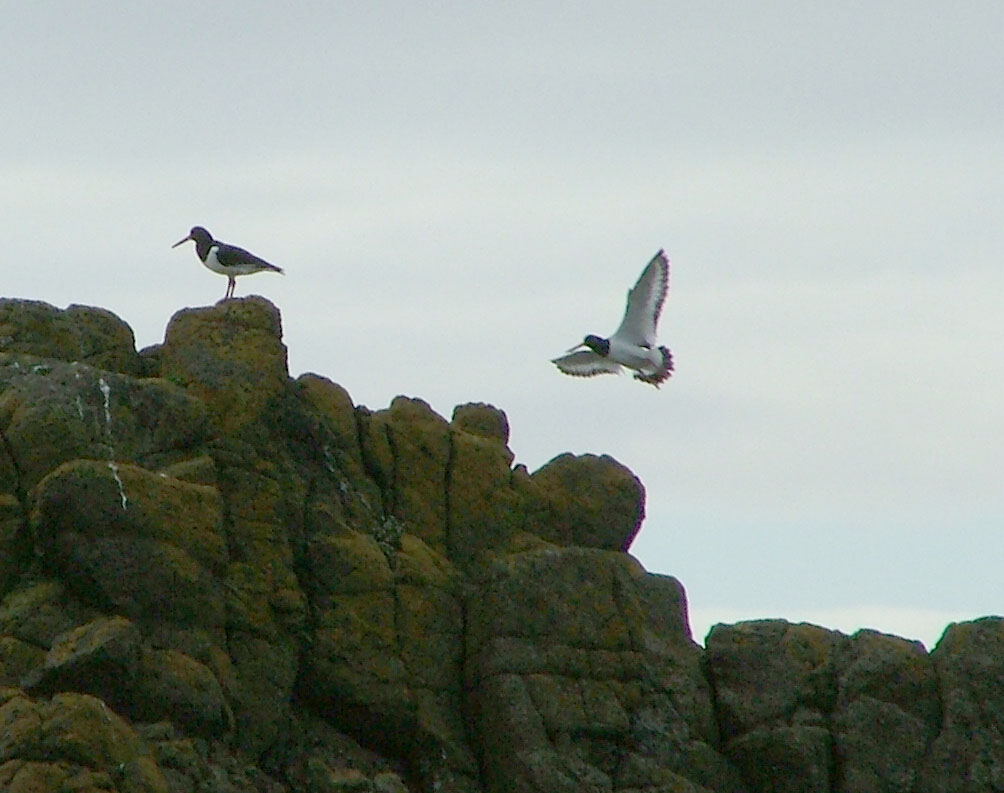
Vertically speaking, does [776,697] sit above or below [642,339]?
below

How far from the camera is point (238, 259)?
3309 cm

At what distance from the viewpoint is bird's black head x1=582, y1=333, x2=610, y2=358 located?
114 feet

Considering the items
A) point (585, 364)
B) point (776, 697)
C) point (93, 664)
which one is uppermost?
point (585, 364)

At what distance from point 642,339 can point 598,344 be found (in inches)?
29.7

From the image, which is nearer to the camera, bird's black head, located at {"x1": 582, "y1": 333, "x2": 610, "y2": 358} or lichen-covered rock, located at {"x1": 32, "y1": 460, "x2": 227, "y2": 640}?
lichen-covered rock, located at {"x1": 32, "y1": 460, "x2": 227, "y2": 640}

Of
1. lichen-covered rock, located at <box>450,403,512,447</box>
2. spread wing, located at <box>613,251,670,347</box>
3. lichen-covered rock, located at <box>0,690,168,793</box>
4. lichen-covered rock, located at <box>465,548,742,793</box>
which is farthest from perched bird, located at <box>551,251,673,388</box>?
lichen-covered rock, located at <box>0,690,168,793</box>

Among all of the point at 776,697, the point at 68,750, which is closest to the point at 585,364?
the point at 776,697

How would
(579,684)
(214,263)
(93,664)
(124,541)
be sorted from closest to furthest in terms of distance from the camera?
1. (93,664)
2. (124,541)
3. (579,684)
4. (214,263)

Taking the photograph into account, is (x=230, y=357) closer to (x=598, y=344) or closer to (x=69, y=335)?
(x=69, y=335)

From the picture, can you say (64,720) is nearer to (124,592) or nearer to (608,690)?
(124,592)

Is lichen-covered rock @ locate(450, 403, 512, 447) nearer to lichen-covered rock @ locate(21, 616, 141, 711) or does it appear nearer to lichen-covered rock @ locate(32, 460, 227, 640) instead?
lichen-covered rock @ locate(32, 460, 227, 640)

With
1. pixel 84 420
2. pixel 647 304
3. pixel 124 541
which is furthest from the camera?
pixel 647 304

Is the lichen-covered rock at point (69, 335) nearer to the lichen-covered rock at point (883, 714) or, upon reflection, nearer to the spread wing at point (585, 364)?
the spread wing at point (585, 364)

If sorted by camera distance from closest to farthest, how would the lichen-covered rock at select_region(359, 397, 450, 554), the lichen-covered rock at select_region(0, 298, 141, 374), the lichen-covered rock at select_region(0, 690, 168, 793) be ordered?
the lichen-covered rock at select_region(0, 690, 168, 793)
the lichen-covered rock at select_region(0, 298, 141, 374)
the lichen-covered rock at select_region(359, 397, 450, 554)
